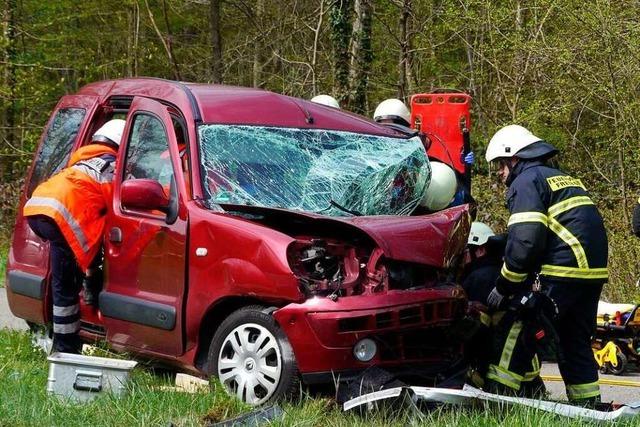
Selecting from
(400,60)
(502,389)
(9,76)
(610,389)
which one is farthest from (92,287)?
(9,76)

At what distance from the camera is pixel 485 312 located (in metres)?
5.96

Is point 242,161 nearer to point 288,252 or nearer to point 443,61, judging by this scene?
point 288,252

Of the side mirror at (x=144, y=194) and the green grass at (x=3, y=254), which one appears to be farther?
the green grass at (x=3, y=254)

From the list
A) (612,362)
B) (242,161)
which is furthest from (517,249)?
(612,362)

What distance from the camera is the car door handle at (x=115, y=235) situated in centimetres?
608

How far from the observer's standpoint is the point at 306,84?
1758 centimetres

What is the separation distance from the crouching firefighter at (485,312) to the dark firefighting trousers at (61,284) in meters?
2.65

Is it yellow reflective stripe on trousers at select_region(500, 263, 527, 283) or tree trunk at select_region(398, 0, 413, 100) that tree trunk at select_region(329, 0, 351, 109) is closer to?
tree trunk at select_region(398, 0, 413, 100)

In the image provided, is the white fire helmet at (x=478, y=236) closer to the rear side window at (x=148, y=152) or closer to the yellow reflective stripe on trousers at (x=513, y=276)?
the yellow reflective stripe on trousers at (x=513, y=276)

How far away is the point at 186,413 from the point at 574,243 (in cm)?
247

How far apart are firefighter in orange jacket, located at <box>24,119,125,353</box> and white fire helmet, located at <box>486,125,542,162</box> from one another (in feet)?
8.38

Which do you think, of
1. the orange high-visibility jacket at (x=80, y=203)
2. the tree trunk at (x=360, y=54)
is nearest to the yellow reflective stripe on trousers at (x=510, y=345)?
the orange high-visibility jacket at (x=80, y=203)

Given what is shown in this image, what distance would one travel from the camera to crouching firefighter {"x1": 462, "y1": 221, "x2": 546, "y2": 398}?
5.86 meters

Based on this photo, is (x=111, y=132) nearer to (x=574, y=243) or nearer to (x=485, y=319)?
(x=485, y=319)
